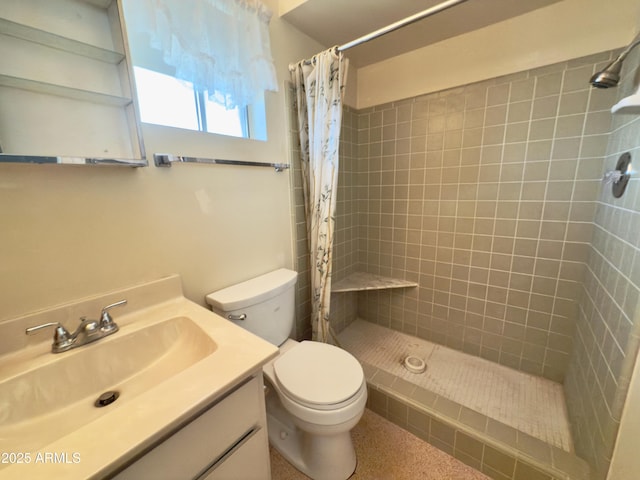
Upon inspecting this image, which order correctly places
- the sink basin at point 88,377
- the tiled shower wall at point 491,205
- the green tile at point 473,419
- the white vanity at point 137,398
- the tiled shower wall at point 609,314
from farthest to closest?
the tiled shower wall at point 491,205 < the green tile at point 473,419 < the tiled shower wall at point 609,314 < the sink basin at point 88,377 < the white vanity at point 137,398

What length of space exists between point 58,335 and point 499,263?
2.14m

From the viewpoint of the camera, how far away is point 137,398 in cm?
59

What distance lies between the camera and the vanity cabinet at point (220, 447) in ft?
1.88

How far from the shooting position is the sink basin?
654 mm

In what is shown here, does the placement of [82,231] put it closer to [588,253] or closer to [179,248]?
[179,248]

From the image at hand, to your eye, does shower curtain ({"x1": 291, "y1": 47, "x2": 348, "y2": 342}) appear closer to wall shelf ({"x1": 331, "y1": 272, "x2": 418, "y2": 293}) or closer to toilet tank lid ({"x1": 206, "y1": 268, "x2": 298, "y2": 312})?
toilet tank lid ({"x1": 206, "y1": 268, "x2": 298, "y2": 312})

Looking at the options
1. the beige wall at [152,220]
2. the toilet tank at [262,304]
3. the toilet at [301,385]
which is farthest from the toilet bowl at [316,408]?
the beige wall at [152,220]

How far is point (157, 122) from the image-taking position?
3.33 feet

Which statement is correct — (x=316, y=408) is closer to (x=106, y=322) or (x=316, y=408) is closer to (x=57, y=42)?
(x=106, y=322)

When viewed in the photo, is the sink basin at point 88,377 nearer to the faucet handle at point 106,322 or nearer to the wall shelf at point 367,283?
the faucet handle at point 106,322

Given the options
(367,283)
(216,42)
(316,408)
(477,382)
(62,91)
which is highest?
(216,42)

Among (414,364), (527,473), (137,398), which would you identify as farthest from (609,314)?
(137,398)

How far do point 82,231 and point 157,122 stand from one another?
0.49 meters

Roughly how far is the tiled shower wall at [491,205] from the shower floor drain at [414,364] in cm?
28
